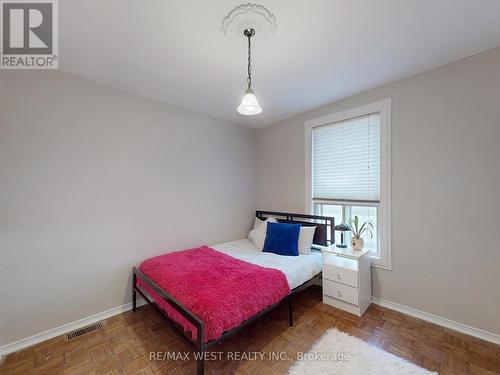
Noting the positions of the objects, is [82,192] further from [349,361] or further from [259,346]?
[349,361]

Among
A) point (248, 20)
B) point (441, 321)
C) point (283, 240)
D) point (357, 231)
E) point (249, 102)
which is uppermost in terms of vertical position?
point (248, 20)

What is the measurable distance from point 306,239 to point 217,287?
5.02 feet

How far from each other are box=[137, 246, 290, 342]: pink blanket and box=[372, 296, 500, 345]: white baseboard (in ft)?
4.39

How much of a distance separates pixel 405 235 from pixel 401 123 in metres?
1.29

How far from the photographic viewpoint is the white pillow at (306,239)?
289 centimetres

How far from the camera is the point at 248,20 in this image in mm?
1540

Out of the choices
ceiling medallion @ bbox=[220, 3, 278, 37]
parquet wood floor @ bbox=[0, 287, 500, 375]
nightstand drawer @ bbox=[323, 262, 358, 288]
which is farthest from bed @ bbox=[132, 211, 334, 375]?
ceiling medallion @ bbox=[220, 3, 278, 37]

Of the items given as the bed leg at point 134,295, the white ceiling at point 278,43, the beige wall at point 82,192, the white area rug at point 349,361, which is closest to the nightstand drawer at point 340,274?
the white area rug at point 349,361

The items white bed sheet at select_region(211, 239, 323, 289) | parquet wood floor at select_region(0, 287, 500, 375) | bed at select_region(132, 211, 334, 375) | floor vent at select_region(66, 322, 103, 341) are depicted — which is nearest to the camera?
bed at select_region(132, 211, 334, 375)

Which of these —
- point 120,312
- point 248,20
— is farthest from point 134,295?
point 248,20

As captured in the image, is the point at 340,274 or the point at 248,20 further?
the point at 340,274

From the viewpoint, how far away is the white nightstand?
2357mm

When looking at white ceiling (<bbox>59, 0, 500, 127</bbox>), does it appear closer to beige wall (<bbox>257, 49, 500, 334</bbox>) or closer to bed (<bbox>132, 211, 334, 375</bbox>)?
beige wall (<bbox>257, 49, 500, 334</bbox>)

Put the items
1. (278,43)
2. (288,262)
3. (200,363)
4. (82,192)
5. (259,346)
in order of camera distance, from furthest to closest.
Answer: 1. (288,262)
2. (82,192)
3. (259,346)
4. (278,43)
5. (200,363)
